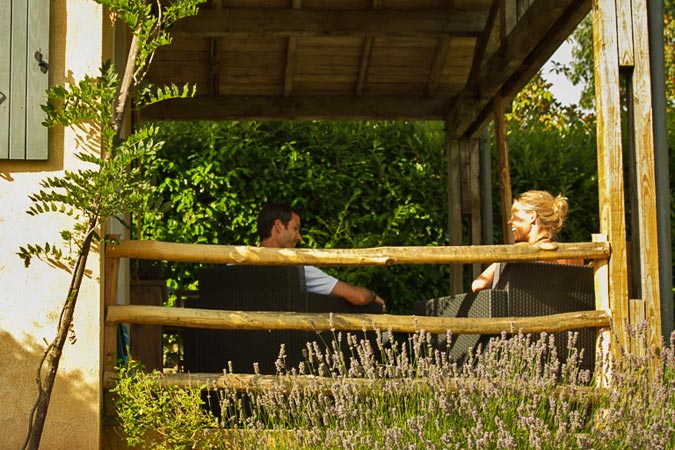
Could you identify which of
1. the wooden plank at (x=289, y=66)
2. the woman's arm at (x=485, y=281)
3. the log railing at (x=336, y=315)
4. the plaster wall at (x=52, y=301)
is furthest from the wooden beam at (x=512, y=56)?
the plaster wall at (x=52, y=301)

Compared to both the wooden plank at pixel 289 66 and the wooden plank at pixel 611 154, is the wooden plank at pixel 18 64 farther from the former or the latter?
the wooden plank at pixel 289 66

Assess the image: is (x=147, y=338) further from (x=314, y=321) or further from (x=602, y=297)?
(x=602, y=297)

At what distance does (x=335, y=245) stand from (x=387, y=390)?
5221 mm

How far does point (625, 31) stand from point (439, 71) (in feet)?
12.4

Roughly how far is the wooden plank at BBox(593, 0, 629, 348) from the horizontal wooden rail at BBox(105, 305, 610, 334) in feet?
0.49

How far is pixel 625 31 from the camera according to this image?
15.5 ft

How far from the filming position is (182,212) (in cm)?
890

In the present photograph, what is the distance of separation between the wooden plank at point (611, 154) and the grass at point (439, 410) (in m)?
0.32

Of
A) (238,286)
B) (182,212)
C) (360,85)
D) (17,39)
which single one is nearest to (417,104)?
(360,85)

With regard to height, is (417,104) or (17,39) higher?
(417,104)

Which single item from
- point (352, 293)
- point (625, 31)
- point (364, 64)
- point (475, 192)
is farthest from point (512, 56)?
point (352, 293)

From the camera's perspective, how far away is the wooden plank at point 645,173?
4535 mm

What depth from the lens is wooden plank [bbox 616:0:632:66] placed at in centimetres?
470

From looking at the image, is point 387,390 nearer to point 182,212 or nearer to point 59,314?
point 59,314
